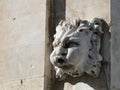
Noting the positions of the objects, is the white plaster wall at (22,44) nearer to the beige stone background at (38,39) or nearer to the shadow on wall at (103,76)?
the beige stone background at (38,39)

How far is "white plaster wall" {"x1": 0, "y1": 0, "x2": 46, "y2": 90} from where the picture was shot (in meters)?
5.86

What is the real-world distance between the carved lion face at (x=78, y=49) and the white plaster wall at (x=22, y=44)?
41cm

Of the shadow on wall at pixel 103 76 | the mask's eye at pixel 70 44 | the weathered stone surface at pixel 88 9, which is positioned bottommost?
the shadow on wall at pixel 103 76

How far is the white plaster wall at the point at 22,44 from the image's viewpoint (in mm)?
5859

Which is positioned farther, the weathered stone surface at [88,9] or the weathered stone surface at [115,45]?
the weathered stone surface at [88,9]

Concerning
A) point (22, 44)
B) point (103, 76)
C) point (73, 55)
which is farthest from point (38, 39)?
point (103, 76)

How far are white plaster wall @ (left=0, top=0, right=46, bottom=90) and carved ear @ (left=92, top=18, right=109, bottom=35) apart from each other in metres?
0.69

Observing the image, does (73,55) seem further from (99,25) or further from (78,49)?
(99,25)

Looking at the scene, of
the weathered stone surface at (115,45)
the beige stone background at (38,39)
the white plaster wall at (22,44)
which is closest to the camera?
the weathered stone surface at (115,45)

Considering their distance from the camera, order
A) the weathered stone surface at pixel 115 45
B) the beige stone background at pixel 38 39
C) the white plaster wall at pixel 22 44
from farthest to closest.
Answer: the white plaster wall at pixel 22 44 → the beige stone background at pixel 38 39 → the weathered stone surface at pixel 115 45

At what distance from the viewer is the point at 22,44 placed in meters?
6.08

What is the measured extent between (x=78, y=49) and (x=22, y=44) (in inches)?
37.6

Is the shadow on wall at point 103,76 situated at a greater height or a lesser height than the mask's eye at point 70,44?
lesser

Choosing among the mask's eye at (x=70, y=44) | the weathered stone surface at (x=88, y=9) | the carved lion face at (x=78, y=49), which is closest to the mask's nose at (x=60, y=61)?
the carved lion face at (x=78, y=49)
